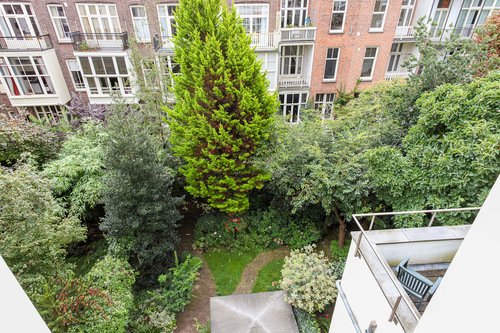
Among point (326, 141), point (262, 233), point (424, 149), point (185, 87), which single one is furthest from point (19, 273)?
point (424, 149)

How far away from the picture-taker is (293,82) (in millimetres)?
18109

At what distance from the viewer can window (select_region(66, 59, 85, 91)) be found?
56.6ft

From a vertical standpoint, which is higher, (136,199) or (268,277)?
(136,199)

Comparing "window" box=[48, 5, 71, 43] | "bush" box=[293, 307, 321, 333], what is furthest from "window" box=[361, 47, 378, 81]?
"window" box=[48, 5, 71, 43]

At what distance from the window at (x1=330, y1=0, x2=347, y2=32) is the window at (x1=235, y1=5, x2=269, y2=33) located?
4.11 meters

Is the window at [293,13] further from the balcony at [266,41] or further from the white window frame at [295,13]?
the balcony at [266,41]

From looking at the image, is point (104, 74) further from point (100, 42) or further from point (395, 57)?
point (395, 57)

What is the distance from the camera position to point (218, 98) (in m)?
8.55

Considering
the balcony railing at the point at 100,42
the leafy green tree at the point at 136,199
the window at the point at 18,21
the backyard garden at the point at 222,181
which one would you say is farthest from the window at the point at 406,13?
the window at the point at 18,21

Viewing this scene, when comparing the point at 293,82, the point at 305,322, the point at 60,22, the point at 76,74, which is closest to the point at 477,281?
the point at 305,322

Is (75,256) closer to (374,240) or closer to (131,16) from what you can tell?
(374,240)

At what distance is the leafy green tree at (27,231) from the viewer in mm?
5840

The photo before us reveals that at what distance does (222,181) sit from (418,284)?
6.38 m

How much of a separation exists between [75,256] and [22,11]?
1530cm
